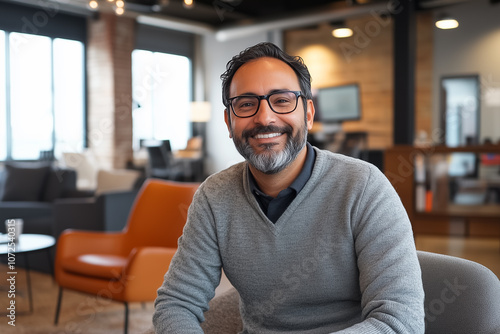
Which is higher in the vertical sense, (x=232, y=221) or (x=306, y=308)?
(x=232, y=221)

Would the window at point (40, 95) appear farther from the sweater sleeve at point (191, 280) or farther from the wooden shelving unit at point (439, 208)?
the sweater sleeve at point (191, 280)

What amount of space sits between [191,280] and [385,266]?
0.47 m

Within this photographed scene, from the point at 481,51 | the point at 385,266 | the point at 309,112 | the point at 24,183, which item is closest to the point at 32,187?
the point at 24,183

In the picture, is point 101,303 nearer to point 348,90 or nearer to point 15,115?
point 15,115

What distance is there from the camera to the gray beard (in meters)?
1.21

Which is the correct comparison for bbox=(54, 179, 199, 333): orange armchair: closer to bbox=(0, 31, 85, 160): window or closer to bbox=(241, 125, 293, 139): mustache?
bbox=(241, 125, 293, 139): mustache

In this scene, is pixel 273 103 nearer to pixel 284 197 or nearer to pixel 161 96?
pixel 284 197

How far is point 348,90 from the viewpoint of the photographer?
9.88 metres

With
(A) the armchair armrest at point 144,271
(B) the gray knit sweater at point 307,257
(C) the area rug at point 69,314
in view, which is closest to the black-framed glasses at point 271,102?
(B) the gray knit sweater at point 307,257

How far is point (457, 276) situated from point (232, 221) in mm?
552

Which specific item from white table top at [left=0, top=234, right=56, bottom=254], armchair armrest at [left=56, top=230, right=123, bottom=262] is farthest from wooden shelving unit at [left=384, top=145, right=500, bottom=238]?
white table top at [left=0, top=234, right=56, bottom=254]

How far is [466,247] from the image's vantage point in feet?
16.8

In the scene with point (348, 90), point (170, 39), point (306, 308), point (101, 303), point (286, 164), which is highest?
point (170, 39)

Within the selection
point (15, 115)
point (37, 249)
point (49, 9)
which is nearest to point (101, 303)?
point (37, 249)
